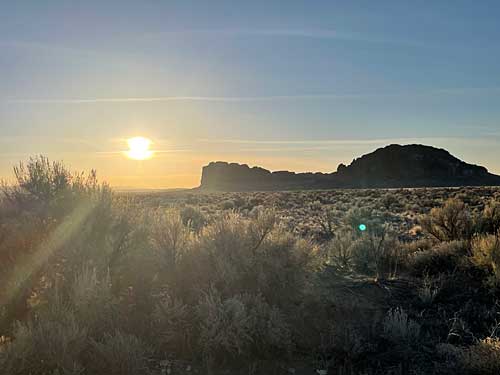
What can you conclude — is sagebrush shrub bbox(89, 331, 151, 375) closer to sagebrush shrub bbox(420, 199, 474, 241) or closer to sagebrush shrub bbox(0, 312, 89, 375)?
sagebrush shrub bbox(0, 312, 89, 375)

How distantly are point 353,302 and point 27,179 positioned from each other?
7.29 metres

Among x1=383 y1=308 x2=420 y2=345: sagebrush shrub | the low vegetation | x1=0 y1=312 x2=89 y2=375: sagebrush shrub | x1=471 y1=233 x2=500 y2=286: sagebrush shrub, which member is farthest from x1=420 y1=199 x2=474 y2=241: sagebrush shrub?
x1=0 y1=312 x2=89 y2=375: sagebrush shrub

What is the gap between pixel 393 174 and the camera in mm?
122312

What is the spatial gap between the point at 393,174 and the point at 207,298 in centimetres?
12344

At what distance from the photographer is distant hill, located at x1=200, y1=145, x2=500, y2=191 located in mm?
115550

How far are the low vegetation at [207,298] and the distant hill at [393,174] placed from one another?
105m

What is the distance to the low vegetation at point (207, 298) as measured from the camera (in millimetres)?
5625

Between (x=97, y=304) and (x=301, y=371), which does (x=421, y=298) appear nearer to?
(x=301, y=371)

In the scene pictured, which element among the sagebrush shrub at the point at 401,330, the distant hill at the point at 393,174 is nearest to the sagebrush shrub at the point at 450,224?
the sagebrush shrub at the point at 401,330

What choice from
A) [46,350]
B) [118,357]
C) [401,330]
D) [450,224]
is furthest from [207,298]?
[450,224]

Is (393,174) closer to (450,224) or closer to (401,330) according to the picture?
(450,224)

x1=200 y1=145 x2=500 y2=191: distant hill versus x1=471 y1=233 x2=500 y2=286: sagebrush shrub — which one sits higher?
x1=200 y1=145 x2=500 y2=191: distant hill

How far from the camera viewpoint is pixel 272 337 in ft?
20.2

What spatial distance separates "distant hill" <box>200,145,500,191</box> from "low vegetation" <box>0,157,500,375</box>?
10529 centimetres
